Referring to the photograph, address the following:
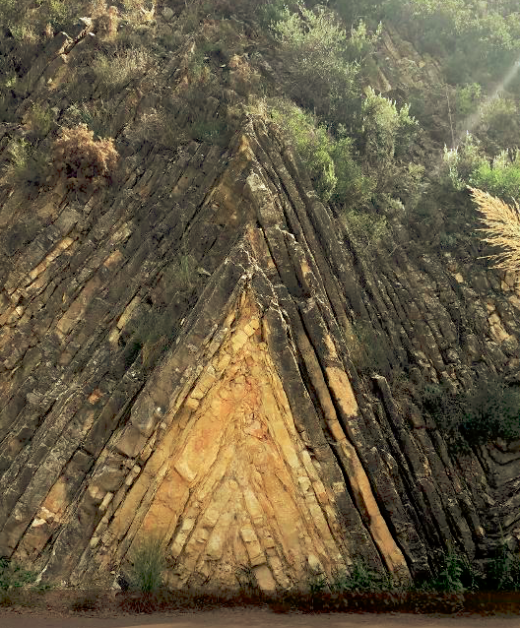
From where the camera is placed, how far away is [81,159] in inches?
527

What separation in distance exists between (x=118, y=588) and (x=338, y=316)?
22.2ft

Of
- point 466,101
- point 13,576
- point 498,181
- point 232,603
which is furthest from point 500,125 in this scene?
point 13,576

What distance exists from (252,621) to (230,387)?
150 inches

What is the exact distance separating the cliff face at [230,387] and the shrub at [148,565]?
179 millimetres

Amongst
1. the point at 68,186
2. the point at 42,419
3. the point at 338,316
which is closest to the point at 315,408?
the point at 338,316

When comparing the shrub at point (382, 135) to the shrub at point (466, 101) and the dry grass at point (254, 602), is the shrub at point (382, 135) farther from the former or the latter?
the dry grass at point (254, 602)

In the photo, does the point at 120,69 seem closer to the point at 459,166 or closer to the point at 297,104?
the point at 297,104

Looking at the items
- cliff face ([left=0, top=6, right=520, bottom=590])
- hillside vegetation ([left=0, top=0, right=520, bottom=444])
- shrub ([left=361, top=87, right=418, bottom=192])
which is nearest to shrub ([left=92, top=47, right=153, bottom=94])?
hillside vegetation ([left=0, top=0, right=520, bottom=444])

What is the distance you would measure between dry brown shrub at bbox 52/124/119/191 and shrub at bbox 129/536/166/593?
9.09 metres

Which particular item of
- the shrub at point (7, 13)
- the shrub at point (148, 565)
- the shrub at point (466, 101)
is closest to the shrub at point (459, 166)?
the shrub at point (466, 101)

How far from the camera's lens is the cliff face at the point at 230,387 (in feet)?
29.9

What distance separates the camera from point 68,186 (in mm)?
13516

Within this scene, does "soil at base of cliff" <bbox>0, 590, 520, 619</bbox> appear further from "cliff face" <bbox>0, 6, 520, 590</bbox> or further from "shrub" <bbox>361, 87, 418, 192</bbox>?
"shrub" <bbox>361, 87, 418, 192</bbox>

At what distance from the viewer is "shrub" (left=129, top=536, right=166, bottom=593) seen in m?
8.55
